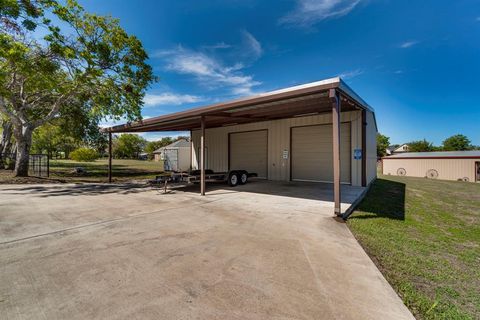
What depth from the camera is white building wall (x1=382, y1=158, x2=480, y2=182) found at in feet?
70.9

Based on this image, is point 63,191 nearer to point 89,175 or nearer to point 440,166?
point 89,175

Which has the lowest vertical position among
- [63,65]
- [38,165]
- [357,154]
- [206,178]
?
[206,178]

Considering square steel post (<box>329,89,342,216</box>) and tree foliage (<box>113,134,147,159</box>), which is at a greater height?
tree foliage (<box>113,134,147,159</box>)

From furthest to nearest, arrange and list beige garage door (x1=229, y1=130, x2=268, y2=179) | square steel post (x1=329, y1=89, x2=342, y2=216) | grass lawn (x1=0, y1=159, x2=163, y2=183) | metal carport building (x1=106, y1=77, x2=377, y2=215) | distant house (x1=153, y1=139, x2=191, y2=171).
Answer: distant house (x1=153, y1=139, x2=191, y2=171) < beige garage door (x1=229, y1=130, x2=268, y2=179) < grass lawn (x1=0, y1=159, x2=163, y2=183) < metal carport building (x1=106, y1=77, x2=377, y2=215) < square steel post (x1=329, y1=89, x2=342, y2=216)

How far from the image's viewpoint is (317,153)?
1136 centimetres

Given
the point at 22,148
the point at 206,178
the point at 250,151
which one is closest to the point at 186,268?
the point at 206,178

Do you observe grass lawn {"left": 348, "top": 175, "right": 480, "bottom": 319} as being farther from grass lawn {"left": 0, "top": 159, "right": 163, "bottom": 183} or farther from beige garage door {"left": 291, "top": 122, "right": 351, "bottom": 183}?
grass lawn {"left": 0, "top": 159, "right": 163, "bottom": 183}

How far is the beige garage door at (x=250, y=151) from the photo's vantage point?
13.5 meters

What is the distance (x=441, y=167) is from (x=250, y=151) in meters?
23.4

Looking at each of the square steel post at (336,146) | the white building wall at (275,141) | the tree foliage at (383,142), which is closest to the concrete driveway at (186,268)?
the square steel post at (336,146)

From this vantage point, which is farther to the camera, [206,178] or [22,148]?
[22,148]

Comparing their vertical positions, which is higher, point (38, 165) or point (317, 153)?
point (317, 153)

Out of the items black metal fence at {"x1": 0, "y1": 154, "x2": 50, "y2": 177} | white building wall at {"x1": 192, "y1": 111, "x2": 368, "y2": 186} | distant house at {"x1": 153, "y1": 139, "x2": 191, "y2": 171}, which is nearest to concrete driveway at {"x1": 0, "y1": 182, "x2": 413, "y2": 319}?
white building wall at {"x1": 192, "y1": 111, "x2": 368, "y2": 186}

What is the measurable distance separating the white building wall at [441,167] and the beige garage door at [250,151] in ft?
74.7
